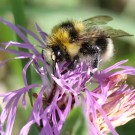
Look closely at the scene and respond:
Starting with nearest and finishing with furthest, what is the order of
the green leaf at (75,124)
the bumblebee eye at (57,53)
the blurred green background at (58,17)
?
the green leaf at (75,124) → the bumblebee eye at (57,53) → the blurred green background at (58,17)

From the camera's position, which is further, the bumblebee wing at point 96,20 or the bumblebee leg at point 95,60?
the bumblebee wing at point 96,20

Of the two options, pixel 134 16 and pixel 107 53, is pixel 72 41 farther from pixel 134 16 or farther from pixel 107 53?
pixel 134 16

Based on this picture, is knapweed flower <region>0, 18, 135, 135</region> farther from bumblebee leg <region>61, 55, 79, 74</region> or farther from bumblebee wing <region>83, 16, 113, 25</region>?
bumblebee wing <region>83, 16, 113, 25</region>

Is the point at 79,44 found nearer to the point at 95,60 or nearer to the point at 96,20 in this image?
the point at 95,60

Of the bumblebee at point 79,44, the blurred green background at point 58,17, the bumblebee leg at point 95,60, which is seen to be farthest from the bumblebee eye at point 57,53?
the blurred green background at point 58,17

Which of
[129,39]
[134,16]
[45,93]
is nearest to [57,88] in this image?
[45,93]

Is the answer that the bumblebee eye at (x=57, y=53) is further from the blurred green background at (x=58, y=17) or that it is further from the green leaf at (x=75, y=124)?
the blurred green background at (x=58, y=17)

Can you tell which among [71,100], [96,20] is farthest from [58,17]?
[71,100]
